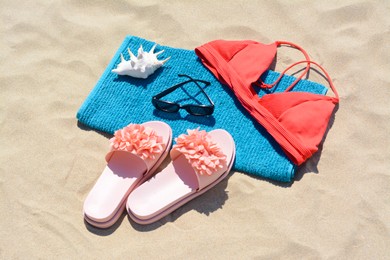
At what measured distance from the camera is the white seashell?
2.24m

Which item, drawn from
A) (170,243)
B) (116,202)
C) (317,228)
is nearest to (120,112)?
(116,202)

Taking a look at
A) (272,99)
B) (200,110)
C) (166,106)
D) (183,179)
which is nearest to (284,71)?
(272,99)

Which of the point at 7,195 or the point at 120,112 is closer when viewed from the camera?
the point at 7,195

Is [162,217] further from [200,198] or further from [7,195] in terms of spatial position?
[7,195]

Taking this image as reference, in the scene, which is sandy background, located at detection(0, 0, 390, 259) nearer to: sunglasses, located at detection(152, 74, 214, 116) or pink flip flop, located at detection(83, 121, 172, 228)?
pink flip flop, located at detection(83, 121, 172, 228)

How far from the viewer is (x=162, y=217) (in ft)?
6.16

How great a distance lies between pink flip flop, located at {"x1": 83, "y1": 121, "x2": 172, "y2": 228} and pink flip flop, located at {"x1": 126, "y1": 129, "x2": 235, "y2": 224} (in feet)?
0.14

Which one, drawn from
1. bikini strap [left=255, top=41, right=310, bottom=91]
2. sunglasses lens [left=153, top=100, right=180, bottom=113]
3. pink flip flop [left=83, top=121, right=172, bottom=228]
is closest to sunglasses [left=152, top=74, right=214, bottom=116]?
sunglasses lens [left=153, top=100, right=180, bottom=113]

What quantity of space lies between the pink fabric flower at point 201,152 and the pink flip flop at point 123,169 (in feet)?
0.37

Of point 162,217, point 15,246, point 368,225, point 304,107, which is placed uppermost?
point 304,107

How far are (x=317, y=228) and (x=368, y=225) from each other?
0.20 meters

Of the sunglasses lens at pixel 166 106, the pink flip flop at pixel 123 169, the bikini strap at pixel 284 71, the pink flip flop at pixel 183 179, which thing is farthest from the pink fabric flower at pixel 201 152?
the bikini strap at pixel 284 71

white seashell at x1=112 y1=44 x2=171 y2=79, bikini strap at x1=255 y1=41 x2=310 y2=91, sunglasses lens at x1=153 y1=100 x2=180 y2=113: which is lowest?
sunglasses lens at x1=153 y1=100 x2=180 y2=113

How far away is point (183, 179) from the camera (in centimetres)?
195
